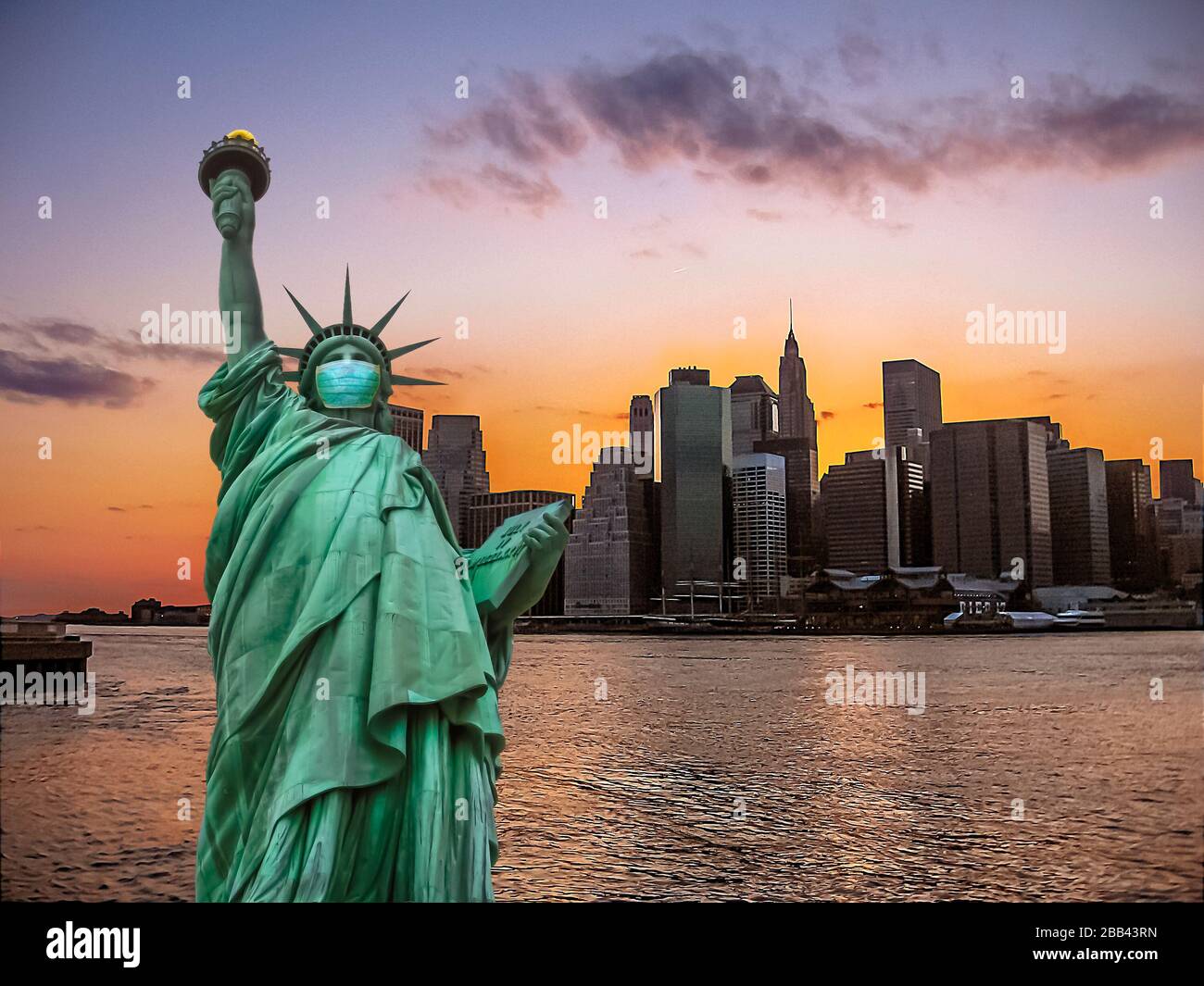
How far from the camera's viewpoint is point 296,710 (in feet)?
16.3

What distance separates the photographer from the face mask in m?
5.79

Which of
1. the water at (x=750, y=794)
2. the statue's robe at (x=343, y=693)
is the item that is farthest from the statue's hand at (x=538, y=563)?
the water at (x=750, y=794)

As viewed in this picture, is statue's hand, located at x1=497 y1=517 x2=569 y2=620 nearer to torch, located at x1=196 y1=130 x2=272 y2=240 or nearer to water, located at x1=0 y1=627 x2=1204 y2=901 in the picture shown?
torch, located at x1=196 y1=130 x2=272 y2=240

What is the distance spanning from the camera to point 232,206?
5.84 meters

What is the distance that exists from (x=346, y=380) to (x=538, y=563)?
1399 mm

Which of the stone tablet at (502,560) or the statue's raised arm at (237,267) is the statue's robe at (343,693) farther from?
the statue's raised arm at (237,267)

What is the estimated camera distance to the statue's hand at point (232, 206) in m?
5.84

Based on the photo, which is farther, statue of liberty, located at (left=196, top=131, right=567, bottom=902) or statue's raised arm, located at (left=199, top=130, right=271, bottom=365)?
statue's raised arm, located at (left=199, top=130, right=271, bottom=365)

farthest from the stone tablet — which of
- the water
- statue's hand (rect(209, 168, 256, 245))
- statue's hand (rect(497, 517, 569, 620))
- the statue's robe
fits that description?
the water

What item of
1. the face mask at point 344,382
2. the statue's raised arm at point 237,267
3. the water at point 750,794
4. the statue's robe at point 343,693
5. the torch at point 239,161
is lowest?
the water at point 750,794

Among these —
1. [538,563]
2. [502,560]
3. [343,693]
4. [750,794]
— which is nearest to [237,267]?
[502,560]

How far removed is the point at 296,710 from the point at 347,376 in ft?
5.85

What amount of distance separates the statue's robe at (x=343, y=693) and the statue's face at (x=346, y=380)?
34cm
